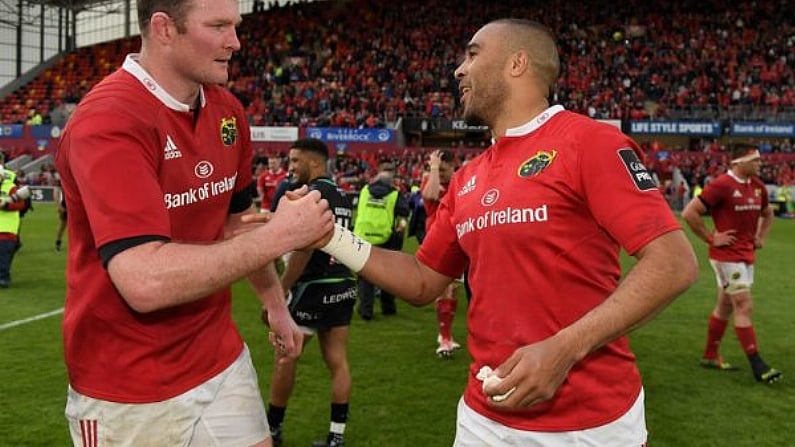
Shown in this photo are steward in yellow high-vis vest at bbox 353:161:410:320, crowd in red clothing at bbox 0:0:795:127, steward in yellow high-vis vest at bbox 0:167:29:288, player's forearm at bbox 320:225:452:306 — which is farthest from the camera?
crowd in red clothing at bbox 0:0:795:127

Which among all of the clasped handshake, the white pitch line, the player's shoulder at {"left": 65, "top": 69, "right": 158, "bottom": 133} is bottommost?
the white pitch line

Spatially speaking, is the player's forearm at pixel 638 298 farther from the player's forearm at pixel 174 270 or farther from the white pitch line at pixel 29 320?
the white pitch line at pixel 29 320

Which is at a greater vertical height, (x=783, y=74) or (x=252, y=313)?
(x=783, y=74)

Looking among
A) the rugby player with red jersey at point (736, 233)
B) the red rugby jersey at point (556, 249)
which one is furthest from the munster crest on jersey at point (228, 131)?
the rugby player with red jersey at point (736, 233)

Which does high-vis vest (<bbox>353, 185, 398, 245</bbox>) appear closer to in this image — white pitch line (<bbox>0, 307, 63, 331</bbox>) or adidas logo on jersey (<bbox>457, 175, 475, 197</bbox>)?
white pitch line (<bbox>0, 307, 63, 331</bbox>)

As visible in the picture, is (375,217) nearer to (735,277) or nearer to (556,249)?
(735,277)

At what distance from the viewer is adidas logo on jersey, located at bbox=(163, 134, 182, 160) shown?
8.64 feet

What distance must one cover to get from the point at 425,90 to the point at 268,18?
16.7 metres

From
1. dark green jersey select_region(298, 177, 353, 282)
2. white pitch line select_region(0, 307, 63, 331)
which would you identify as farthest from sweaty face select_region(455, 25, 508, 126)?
white pitch line select_region(0, 307, 63, 331)

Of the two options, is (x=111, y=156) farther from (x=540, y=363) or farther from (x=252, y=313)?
(x=252, y=313)

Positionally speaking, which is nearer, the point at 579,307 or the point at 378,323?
the point at 579,307

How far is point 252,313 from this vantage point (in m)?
10.7

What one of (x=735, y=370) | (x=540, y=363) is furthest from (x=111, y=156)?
(x=735, y=370)

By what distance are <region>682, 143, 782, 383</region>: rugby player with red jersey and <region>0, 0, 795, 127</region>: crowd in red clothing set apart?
28541 mm
